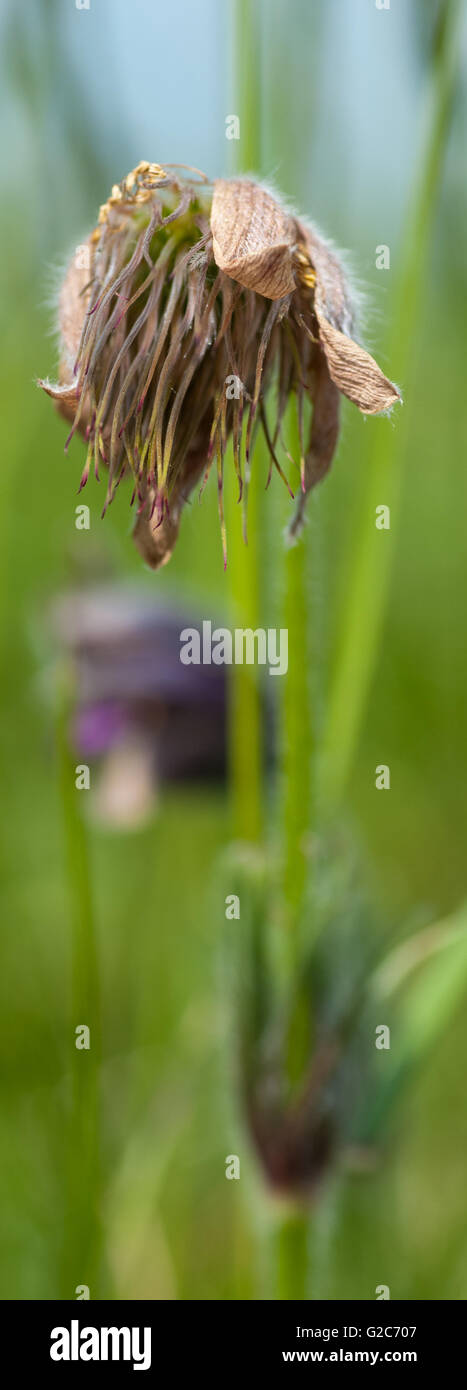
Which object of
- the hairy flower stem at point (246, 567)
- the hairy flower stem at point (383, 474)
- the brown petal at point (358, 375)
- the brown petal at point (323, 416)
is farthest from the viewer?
the hairy flower stem at point (383, 474)

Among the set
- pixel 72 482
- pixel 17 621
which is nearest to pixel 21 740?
pixel 17 621

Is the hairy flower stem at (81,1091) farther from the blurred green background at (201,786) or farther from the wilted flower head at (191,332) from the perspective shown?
the wilted flower head at (191,332)

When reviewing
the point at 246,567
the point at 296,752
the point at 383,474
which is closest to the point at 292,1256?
the point at 296,752

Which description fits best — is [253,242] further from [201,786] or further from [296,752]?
[201,786]

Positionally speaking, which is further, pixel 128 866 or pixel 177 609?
pixel 128 866

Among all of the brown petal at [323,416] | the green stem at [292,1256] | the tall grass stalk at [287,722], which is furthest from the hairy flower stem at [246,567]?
the green stem at [292,1256]
